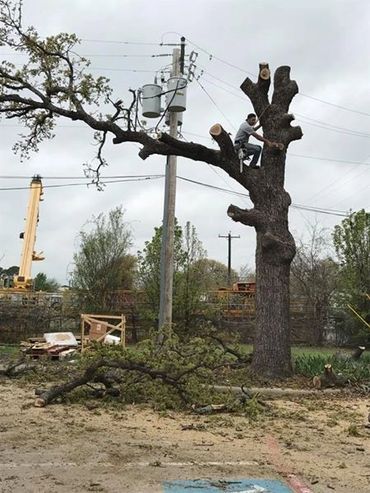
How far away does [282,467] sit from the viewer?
224 inches

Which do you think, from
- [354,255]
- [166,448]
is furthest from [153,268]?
[166,448]

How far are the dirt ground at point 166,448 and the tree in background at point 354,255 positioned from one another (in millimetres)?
14162

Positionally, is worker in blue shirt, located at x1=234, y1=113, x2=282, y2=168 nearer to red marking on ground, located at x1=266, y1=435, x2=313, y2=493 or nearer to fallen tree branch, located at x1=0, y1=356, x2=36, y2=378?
fallen tree branch, located at x1=0, y1=356, x2=36, y2=378

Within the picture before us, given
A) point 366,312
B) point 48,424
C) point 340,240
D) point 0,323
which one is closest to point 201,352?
point 48,424

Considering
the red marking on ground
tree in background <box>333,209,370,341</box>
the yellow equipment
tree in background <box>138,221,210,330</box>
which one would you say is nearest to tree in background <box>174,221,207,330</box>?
tree in background <box>138,221,210,330</box>

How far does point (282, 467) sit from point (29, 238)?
1143 inches

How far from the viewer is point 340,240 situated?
78.7 ft

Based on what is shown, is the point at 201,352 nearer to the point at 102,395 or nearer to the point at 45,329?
the point at 102,395

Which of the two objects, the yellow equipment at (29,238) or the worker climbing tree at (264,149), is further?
the yellow equipment at (29,238)

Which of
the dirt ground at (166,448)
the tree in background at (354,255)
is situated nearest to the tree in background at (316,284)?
the tree in background at (354,255)

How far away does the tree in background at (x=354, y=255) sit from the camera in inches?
897

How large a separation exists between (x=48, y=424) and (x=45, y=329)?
1867 cm

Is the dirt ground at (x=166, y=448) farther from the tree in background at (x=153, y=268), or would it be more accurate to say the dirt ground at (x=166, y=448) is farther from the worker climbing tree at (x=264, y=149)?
the tree in background at (x=153, y=268)

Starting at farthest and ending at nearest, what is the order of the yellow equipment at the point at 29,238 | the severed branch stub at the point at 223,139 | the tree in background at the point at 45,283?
the tree in background at the point at 45,283 → the yellow equipment at the point at 29,238 → the severed branch stub at the point at 223,139
